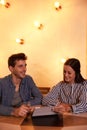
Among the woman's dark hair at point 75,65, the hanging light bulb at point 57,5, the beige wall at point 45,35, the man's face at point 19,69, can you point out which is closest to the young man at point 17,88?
the man's face at point 19,69

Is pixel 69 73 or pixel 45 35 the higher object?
pixel 45 35

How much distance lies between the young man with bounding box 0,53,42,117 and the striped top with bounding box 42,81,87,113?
129mm

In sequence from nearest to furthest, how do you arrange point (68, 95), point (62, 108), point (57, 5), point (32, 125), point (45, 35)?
point (32, 125) < point (62, 108) < point (68, 95) < point (57, 5) < point (45, 35)

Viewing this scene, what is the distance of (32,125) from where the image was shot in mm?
1543

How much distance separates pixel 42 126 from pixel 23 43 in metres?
1.98

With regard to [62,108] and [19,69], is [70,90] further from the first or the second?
[19,69]

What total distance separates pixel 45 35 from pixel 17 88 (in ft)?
4.26

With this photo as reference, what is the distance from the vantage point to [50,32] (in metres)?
3.30

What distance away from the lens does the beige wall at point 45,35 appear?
10.6ft

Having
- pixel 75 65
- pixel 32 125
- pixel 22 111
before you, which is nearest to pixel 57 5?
pixel 75 65

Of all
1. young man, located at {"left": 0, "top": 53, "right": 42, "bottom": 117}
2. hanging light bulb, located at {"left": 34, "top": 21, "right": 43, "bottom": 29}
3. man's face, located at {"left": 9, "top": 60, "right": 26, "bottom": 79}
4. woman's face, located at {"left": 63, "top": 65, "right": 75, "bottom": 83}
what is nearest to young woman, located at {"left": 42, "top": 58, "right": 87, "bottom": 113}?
woman's face, located at {"left": 63, "top": 65, "right": 75, "bottom": 83}

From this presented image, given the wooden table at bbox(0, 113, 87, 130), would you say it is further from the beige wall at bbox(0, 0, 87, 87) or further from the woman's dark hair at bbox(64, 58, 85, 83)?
the beige wall at bbox(0, 0, 87, 87)

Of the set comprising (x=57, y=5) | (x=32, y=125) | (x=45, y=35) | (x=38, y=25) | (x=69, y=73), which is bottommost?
(x=32, y=125)

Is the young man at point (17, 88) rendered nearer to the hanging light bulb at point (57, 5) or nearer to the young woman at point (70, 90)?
the young woman at point (70, 90)
